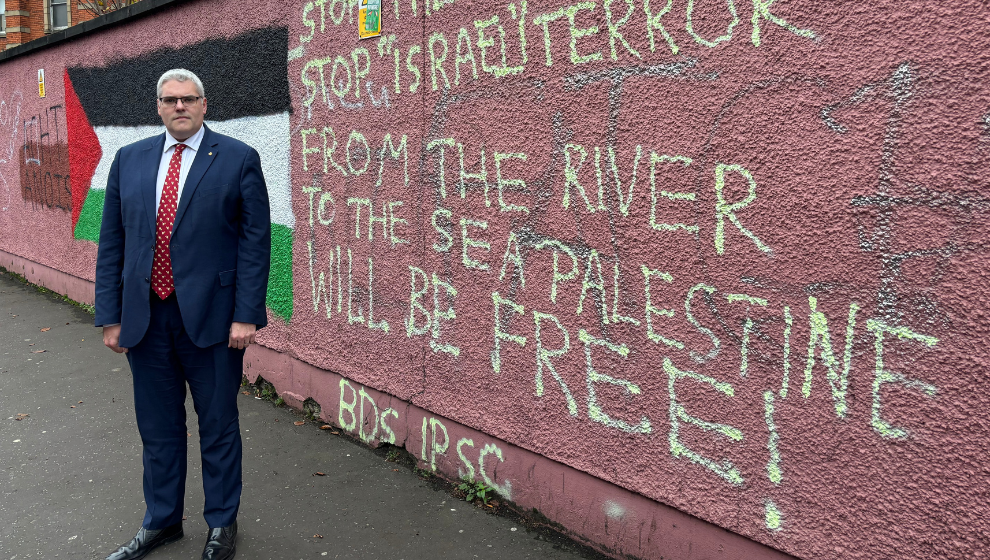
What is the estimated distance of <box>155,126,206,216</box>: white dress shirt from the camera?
290 cm

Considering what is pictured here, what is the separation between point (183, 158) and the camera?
2.93m

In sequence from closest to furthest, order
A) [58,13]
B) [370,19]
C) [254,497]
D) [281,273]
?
[254,497] → [370,19] → [281,273] → [58,13]

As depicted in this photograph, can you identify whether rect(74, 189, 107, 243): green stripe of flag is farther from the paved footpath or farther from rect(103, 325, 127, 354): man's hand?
rect(103, 325, 127, 354): man's hand

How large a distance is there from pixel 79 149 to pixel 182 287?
6.05 metres

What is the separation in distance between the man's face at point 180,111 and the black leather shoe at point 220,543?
1.67 metres

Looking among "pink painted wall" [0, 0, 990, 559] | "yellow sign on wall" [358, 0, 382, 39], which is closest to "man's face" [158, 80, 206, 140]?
"pink painted wall" [0, 0, 990, 559]

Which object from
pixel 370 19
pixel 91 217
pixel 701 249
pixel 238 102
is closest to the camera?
pixel 701 249

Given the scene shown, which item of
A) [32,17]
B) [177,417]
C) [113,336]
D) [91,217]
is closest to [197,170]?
[113,336]

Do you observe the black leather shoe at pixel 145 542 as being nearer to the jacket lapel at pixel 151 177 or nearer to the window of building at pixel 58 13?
the jacket lapel at pixel 151 177

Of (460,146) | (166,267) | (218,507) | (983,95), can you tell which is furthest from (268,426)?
(983,95)

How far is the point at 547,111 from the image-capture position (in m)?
2.94

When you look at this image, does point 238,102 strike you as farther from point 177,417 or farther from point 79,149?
point 79,149

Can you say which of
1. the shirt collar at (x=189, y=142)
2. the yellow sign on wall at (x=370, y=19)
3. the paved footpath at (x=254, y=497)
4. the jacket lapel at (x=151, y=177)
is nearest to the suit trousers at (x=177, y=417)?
the paved footpath at (x=254, y=497)

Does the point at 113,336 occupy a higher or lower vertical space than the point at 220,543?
higher
